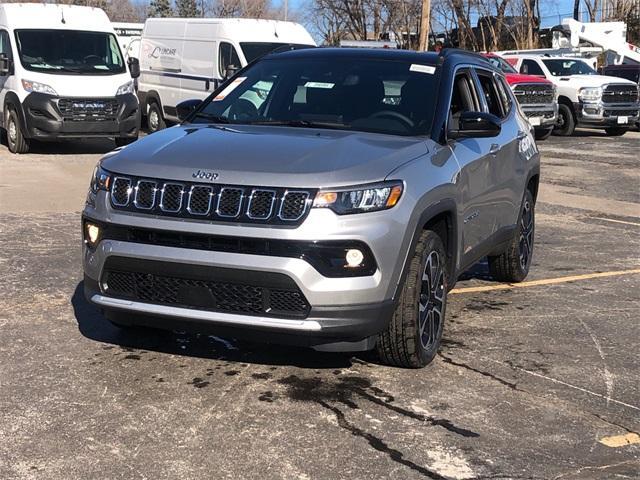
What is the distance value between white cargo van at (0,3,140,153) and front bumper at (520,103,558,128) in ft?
32.9

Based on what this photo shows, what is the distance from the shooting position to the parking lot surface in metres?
3.79

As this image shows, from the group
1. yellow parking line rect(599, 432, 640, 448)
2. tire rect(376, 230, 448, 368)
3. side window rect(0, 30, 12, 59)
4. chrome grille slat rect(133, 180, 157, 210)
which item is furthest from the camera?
side window rect(0, 30, 12, 59)

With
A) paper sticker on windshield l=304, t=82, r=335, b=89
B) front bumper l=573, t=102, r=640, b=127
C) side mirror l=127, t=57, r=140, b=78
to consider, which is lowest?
front bumper l=573, t=102, r=640, b=127

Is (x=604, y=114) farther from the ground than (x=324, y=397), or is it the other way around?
(x=324, y=397)

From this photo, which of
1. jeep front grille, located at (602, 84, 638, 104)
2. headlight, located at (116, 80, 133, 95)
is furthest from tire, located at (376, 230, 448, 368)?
jeep front grille, located at (602, 84, 638, 104)

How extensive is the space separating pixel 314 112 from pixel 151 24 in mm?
14853

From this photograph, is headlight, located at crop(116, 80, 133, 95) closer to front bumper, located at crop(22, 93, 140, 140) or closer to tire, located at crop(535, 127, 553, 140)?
front bumper, located at crop(22, 93, 140, 140)

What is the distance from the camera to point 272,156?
4.52 m

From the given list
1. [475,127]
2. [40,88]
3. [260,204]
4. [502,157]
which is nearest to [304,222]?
[260,204]

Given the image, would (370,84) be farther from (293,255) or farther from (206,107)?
(293,255)

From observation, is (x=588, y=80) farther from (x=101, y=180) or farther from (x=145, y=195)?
Result: (x=145, y=195)

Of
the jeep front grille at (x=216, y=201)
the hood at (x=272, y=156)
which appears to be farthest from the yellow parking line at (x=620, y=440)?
the jeep front grille at (x=216, y=201)

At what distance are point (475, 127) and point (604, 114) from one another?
18948mm

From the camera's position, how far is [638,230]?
10.1 meters
